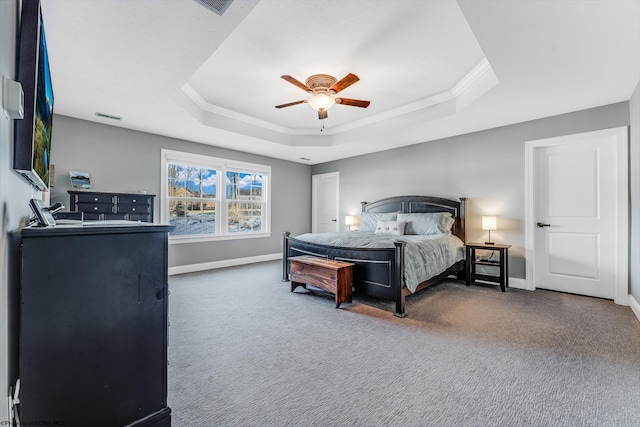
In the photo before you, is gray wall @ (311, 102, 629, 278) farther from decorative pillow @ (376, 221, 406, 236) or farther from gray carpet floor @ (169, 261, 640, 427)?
gray carpet floor @ (169, 261, 640, 427)

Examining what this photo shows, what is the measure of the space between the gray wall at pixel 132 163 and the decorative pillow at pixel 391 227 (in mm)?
2737

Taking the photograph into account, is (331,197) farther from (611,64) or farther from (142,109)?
(611,64)

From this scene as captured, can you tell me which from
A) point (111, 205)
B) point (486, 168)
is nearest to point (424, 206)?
point (486, 168)

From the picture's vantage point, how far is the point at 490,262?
4.20 meters

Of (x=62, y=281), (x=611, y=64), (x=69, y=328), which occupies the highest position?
(x=611, y=64)

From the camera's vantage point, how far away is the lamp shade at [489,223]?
163 inches

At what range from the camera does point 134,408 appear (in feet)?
4.24

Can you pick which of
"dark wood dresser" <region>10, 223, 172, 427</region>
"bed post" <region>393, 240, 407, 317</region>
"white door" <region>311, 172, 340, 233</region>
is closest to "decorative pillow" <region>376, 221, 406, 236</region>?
"bed post" <region>393, 240, 407, 317</region>

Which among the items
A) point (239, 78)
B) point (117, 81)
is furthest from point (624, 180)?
point (117, 81)

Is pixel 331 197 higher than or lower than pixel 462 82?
lower

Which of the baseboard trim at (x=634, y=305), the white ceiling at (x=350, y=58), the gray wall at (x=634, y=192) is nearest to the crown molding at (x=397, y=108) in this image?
the white ceiling at (x=350, y=58)

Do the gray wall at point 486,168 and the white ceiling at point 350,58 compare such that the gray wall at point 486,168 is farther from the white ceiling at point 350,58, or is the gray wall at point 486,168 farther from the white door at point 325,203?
the white door at point 325,203

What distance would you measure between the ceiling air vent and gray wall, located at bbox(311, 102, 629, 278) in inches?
167

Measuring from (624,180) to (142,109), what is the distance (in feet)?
19.8
